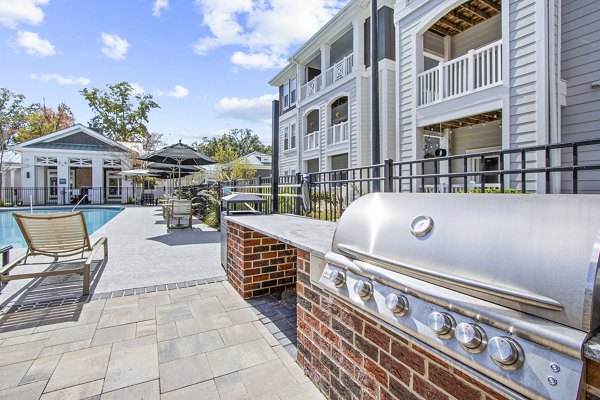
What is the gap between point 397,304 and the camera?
1.22m

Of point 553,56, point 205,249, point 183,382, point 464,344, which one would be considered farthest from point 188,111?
point 464,344

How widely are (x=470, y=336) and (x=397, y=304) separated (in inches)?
12.0

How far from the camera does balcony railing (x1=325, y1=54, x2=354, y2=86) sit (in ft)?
38.2

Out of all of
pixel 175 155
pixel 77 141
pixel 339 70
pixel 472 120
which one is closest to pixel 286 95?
pixel 339 70

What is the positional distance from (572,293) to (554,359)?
0.18 m

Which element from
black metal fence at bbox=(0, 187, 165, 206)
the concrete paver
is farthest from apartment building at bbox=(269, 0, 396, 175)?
black metal fence at bbox=(0, 187, 165, 206)

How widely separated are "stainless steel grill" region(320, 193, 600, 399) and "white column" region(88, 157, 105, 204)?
23.9m

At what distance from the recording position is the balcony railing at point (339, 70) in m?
11.6

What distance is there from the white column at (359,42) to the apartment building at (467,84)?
0.12 feet

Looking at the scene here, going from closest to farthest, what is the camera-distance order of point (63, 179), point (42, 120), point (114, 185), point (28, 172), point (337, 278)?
point (337, 278)
point (28, 172)
point (63, 179)
point (114, 185)
point (42, 120)

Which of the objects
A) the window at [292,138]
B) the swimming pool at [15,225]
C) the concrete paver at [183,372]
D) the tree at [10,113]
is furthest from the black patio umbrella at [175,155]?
the tree at [10,113]

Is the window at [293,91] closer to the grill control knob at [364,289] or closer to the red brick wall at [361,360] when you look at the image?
the red brick wall at [361,360]

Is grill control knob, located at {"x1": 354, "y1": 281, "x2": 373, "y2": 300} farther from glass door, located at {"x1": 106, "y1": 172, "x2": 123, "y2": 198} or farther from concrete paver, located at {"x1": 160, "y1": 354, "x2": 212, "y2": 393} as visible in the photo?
glass door, located at {"x1": 106, "y1": 172, "x2": 123, "y2": 198}

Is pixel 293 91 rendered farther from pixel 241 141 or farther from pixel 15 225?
pixel 241 141
